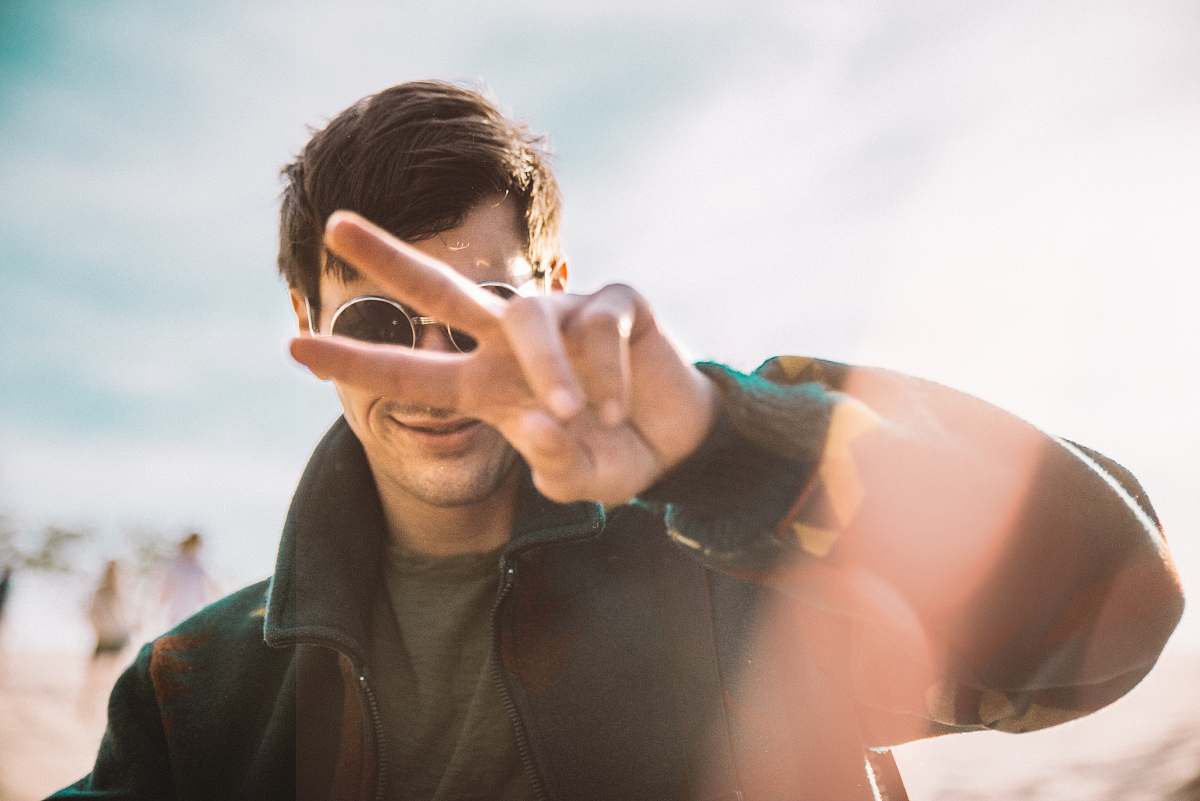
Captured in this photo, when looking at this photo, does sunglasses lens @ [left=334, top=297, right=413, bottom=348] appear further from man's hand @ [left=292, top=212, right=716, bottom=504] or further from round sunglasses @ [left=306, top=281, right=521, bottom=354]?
man's hand @ [left=292, top=212, right=716, bottom=504]

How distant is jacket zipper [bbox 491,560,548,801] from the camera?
1953mm

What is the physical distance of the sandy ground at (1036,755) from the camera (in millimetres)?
6332

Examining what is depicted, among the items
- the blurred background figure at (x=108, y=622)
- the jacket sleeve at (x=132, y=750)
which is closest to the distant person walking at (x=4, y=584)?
the blurred background figure at (x=108, y=622)

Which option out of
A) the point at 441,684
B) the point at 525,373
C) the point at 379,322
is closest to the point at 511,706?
the point at 441,684

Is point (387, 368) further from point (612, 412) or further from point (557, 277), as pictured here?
point (557, 277)

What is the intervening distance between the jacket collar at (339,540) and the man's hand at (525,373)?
1.04 meters

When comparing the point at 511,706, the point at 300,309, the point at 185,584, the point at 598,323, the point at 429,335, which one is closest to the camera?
the point at 598,323

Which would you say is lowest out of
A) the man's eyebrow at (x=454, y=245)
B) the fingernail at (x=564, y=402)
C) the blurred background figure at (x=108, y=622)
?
the blurred background figure at (x=108, y=622)

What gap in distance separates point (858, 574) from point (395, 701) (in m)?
1.63

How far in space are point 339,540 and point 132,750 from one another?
99 centimetres

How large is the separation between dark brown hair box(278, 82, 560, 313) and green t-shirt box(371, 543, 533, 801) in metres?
1.10

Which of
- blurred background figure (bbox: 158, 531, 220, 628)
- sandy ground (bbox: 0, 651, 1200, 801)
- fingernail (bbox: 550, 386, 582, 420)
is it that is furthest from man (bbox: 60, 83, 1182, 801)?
blurred background figure (bbox: 158, 531, 220, 628)

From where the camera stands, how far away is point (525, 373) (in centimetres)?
96

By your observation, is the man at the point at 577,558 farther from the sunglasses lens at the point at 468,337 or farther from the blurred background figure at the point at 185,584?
the blurred background figure at the point at 185,584
